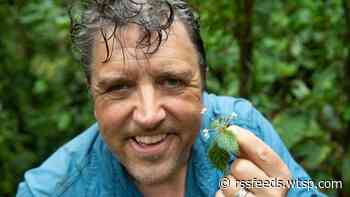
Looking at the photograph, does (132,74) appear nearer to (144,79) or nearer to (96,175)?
(144,79)

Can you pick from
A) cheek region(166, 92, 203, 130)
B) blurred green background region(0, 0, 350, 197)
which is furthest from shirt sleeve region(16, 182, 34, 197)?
blurred green background region(0, 0, 350, 197)

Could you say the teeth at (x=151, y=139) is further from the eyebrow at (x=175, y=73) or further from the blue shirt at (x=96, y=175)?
the blue shirt at (x=96, y=175)

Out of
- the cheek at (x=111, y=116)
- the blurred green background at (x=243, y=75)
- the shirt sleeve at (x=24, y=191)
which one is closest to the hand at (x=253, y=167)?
the cheek at (x=111, y=116)

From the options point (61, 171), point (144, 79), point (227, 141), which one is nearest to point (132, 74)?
point (144, 79)

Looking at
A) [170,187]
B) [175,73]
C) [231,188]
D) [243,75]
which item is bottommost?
[170,187]

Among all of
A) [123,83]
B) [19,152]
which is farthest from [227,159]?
[19,152]

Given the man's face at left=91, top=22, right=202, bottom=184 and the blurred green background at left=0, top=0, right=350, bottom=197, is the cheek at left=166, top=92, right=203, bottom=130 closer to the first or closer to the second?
the man's face at left=91, top=22, right=202, bottom=184
